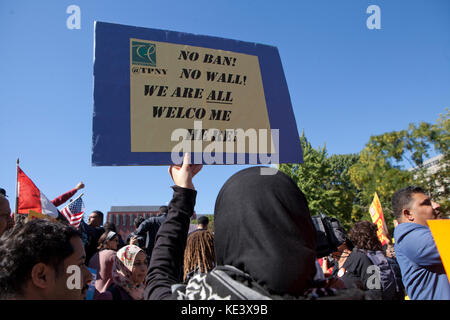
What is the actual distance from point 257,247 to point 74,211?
6.43 meters

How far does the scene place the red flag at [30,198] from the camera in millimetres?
5688

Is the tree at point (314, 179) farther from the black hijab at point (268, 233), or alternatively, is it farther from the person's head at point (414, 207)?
the black hijab at point (268, 233)

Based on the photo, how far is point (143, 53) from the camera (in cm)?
246

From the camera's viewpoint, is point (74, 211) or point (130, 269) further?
point (74, 211)

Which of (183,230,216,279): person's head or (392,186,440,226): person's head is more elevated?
(392,186,440,226): person's head

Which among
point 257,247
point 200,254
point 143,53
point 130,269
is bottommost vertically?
point 130,269

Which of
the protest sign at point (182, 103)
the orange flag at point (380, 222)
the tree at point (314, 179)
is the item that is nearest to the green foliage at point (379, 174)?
the tree at point (314, 179)

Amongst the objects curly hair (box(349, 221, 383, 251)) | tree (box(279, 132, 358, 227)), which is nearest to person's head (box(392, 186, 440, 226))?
curly hair (box(349, 221, 383, 251))

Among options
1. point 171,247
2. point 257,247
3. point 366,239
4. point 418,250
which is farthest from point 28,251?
point 366,239

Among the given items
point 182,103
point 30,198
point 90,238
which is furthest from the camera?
point 90,238

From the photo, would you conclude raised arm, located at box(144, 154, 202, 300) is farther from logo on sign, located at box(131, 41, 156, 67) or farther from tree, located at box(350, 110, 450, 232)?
tree, located at box(350, 110, 450, 232)

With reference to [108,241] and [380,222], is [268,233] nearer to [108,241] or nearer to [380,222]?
[108,241]

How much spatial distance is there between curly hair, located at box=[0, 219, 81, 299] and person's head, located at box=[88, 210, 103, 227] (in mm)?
5537

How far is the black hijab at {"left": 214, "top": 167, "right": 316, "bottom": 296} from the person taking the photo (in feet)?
3.59
